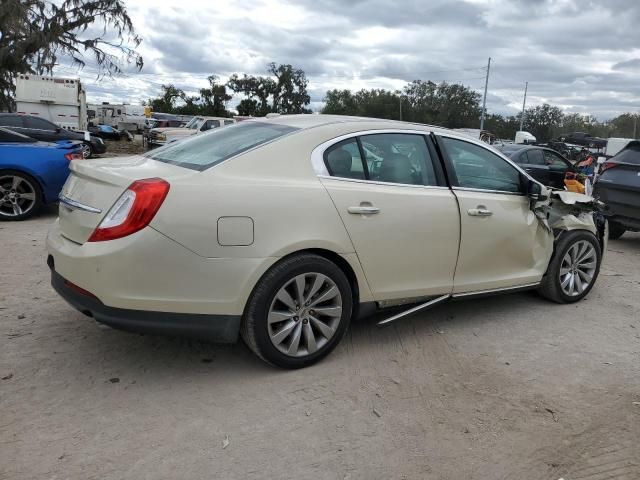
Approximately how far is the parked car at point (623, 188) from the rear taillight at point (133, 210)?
6.90 metres

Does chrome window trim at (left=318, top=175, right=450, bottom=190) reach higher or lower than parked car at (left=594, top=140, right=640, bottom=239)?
higher

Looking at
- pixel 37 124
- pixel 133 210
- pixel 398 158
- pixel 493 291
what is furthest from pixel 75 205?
pixel 37 124

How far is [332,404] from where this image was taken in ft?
10.5

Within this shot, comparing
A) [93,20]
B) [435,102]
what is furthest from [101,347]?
[435,102]

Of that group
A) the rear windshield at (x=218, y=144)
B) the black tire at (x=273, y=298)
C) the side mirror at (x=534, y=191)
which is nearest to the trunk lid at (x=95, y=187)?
the rear windshield at (x=218, y=144)

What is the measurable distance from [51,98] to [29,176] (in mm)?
16800

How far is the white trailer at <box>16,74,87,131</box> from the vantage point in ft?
72.4

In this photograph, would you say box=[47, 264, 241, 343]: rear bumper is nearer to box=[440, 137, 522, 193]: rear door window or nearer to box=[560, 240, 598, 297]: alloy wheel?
box=[440, 137, 522, 193]: rear door window

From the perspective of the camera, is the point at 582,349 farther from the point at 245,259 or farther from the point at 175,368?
the point at 175,368

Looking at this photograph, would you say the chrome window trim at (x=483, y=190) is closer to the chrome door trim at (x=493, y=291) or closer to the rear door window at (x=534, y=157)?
the chrome door trim at (x=493, y=291)

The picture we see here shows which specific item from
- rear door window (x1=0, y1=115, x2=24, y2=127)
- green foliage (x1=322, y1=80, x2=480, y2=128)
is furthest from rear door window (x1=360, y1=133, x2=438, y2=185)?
Answer: green foliage (x1=322, y1=80, x2=480, y2=128)

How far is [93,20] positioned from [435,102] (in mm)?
67761

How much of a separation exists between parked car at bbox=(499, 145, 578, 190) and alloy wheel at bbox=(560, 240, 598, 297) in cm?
862

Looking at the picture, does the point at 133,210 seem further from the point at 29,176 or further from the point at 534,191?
the point at 29,176
